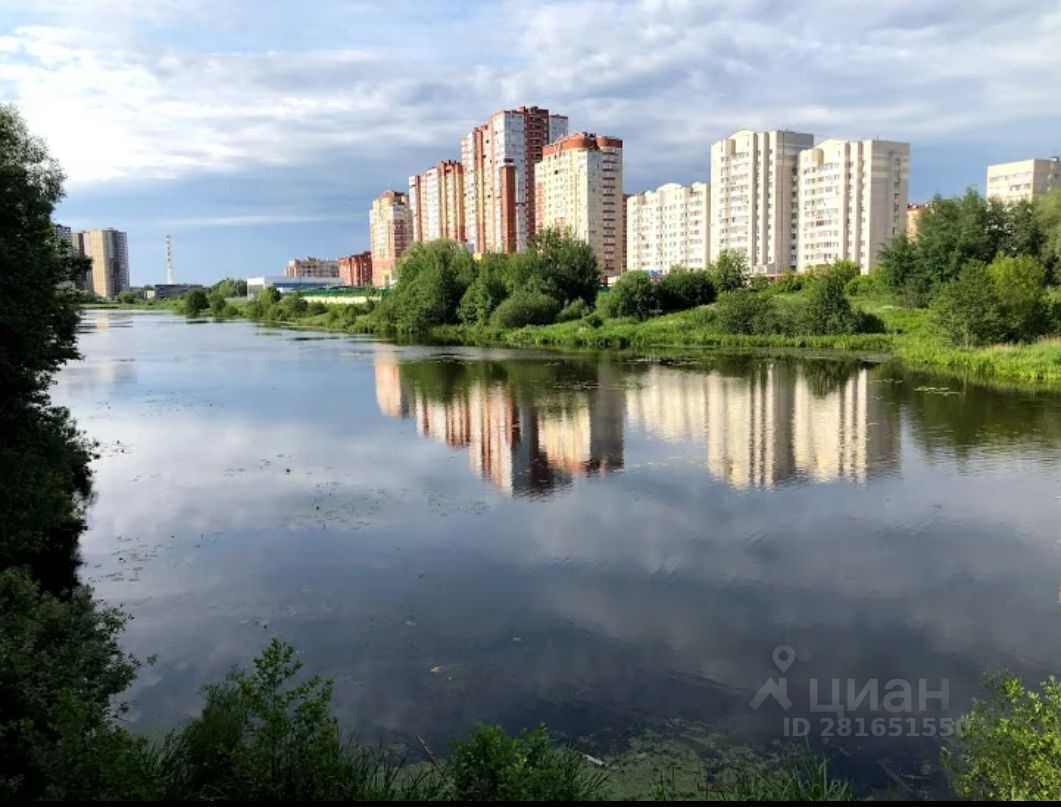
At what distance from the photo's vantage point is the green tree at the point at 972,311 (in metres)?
28.0

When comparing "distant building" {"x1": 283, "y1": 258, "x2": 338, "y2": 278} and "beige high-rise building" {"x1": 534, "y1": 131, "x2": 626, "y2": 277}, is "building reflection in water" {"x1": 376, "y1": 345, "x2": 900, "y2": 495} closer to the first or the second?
"beige high-rise building" {"x1": 534, "y1": 131, "x2": 626, "y2": 277}

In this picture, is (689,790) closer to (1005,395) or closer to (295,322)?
(1005,395)

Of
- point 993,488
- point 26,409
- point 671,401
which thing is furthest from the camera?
point 671,401

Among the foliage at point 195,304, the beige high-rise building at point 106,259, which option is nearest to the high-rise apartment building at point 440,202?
the foliage at point 195,304

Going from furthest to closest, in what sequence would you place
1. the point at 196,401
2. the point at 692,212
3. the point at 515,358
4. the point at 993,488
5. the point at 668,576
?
1. the point at 692,212
2. the point at 515,358
3. the point at 196,401
4. the point at 993,488
5. the point at 668,576

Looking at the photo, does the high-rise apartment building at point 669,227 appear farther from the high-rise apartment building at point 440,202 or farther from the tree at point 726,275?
the tree at point 726,275

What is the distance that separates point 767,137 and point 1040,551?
61.7m

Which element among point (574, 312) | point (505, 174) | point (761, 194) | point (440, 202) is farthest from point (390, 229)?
point (574, 312)

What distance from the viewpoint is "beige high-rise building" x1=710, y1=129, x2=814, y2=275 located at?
66188 millimetres

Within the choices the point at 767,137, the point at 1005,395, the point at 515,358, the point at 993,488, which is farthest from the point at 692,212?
the point at 993,488

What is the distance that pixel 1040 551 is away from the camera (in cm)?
964

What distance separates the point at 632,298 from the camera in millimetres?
45062

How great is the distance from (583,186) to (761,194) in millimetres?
14591

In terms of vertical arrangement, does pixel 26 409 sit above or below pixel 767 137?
below
